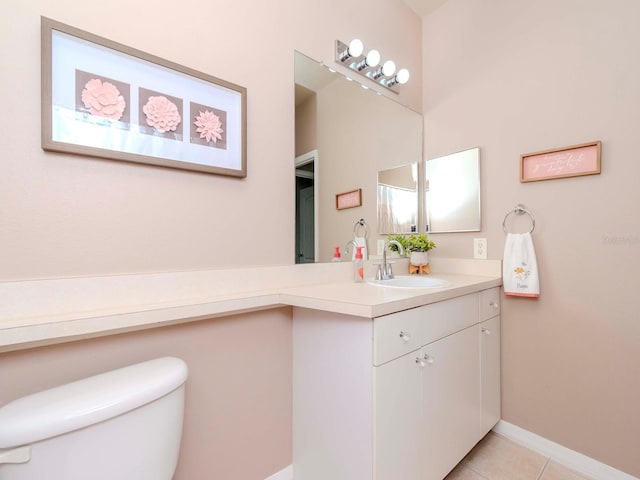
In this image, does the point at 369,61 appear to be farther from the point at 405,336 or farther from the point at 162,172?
the point at 405,336

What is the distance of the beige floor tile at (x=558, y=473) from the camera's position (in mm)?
1345

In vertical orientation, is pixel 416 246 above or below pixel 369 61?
below

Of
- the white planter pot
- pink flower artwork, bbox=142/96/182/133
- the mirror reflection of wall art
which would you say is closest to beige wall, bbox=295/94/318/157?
the mirror reflection of wall art

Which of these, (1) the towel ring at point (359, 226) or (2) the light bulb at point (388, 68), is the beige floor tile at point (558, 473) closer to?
(1) the towel ring at point (359, 226)

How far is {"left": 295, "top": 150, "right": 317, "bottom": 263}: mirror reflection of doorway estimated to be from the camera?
53.9 inches

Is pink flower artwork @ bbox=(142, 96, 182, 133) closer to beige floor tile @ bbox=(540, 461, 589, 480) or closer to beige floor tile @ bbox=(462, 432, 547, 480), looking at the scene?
beige floor tile @ bbox=(462, 432, 547, 480)

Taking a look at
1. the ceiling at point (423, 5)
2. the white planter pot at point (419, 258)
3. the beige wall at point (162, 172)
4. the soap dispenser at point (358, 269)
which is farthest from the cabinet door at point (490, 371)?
the ceiling at point (423, 5)

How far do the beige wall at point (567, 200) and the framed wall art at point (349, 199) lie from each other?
74 cm

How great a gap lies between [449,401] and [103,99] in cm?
167

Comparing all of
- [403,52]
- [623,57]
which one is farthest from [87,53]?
[623,57]

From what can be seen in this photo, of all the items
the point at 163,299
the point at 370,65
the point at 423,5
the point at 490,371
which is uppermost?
the point at 423,5

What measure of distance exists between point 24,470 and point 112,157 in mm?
774

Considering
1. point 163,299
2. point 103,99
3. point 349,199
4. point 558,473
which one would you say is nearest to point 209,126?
point 103,99

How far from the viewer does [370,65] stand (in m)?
1.66
